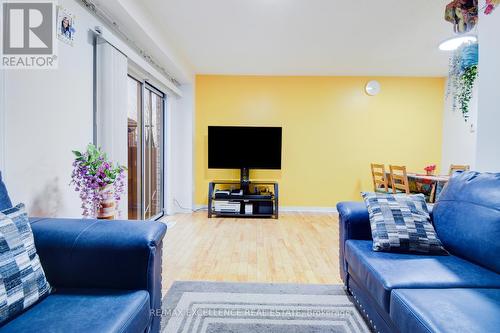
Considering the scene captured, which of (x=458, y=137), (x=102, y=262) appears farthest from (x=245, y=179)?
(x=458, y=137)

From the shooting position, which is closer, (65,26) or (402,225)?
(402,225)

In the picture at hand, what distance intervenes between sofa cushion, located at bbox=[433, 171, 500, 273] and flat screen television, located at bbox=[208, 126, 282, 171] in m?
2.93

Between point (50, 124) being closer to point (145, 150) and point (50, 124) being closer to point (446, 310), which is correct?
point (145, 150)

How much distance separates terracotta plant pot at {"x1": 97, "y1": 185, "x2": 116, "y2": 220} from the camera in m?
1.67

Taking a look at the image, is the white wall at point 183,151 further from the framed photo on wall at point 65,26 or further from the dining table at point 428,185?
the dining table at point 428,185

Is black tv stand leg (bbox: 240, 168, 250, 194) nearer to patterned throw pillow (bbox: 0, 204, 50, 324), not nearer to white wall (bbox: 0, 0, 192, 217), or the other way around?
white wall (bbox: 0, 0, 192, 217)

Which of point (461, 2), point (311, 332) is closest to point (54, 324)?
point (311, 332)

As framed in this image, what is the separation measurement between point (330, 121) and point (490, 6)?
10.0 ft

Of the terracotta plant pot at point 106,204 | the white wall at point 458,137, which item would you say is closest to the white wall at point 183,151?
the terracotta plant pot at point 106,204

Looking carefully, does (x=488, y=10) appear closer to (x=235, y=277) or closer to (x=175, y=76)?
(x=235, y=277)

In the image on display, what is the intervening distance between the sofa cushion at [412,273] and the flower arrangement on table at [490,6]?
161cm

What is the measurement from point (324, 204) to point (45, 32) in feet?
14.4

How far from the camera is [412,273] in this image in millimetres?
1253

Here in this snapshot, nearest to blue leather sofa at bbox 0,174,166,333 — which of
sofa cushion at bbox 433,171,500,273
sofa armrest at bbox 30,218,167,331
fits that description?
sofa armrest at bbox 30,218,167,331
